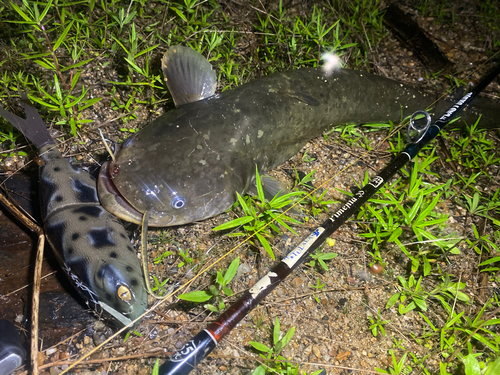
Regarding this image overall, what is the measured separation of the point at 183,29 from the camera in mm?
3244

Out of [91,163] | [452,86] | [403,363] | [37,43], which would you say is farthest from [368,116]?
[37,43]

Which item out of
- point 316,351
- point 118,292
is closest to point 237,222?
point 118,292

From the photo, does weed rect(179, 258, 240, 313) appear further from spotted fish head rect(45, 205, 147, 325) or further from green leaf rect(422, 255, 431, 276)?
green leaf rect(422, 255, 431, 276)

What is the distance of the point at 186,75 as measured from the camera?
102 inches

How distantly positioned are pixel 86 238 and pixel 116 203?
27cm

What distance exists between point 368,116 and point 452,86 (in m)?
1.45

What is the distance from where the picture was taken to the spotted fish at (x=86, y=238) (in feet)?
5.91

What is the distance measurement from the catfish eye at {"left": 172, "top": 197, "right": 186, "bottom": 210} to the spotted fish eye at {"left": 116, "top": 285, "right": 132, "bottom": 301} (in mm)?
576

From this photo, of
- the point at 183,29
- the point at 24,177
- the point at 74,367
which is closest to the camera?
the point at 74,367

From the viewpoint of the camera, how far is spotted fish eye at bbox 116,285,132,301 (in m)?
1.77

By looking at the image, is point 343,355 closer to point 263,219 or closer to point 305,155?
point 263,219

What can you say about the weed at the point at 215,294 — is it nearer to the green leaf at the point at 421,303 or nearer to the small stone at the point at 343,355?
the small stone at the point at 343,355

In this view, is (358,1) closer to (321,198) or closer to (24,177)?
(321,198)

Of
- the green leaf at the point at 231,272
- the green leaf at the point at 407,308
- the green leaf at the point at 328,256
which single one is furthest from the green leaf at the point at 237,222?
the green leaf at the point at 407,308
